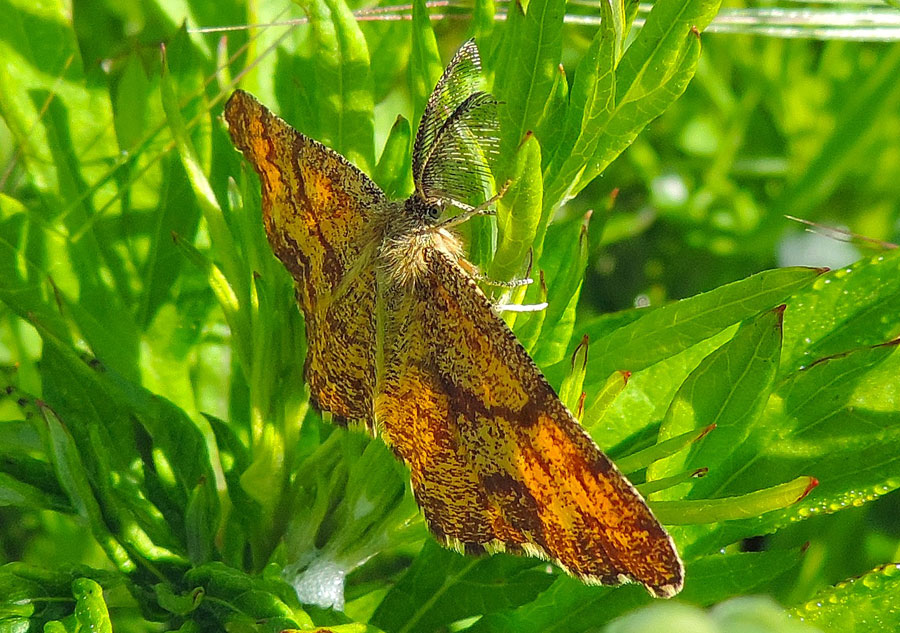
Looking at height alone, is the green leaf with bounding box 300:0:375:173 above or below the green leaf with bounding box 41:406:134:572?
above

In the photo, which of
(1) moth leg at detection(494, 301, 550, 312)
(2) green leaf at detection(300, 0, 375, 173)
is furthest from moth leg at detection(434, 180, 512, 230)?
(2) green leaf at detection(300, 0, 375, 173)

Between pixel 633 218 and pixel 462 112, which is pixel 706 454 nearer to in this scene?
pixel 462 112

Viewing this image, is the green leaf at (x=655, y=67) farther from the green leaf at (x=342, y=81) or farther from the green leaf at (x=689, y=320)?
the green leaf at (x=342, y=81)

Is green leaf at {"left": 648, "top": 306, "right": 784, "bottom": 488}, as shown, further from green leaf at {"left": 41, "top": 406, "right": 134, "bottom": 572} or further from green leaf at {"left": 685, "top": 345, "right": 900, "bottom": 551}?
green leaf at {"left": 41, "top": 406, "right": 134, "bottom": 572}

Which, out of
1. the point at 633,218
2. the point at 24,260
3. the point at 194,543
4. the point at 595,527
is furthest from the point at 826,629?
the point at 633,218

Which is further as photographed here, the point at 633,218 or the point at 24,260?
the point at 633,218

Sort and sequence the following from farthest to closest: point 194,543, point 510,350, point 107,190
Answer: point 107,190
point 194,543
point 510,350
